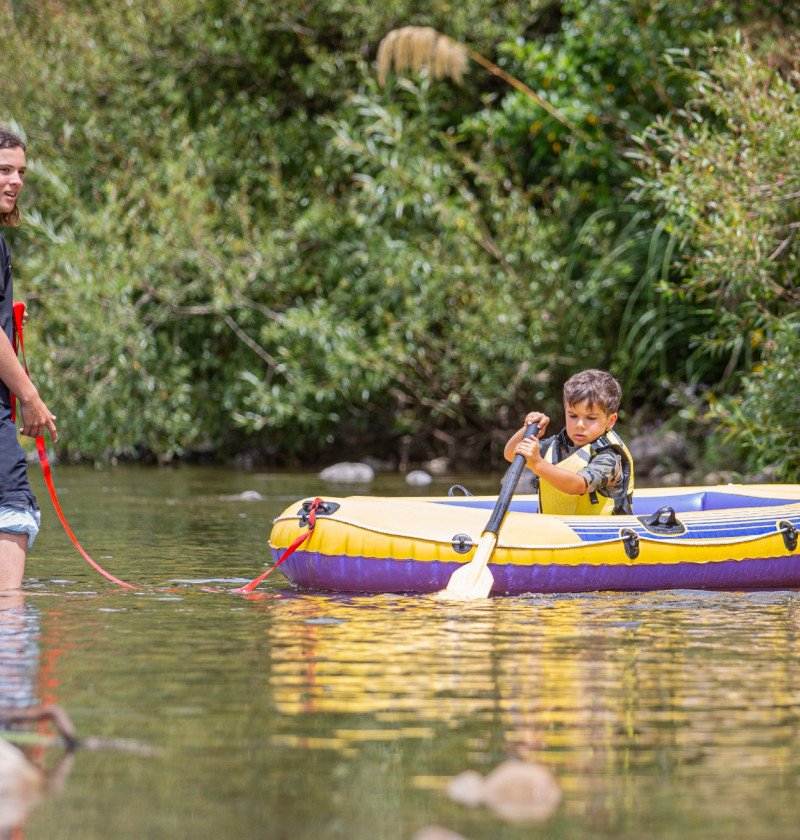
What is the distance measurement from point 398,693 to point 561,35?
11115 mm

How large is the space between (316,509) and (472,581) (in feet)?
2.35

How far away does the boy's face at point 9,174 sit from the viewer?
179 inches

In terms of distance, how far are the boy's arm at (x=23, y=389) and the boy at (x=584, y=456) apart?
1.87m

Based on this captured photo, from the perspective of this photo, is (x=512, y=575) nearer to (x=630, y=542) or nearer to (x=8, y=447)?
(x=630, y=542)

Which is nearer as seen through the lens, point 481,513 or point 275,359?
point 481,513

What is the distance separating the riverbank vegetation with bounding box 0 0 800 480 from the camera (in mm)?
12938

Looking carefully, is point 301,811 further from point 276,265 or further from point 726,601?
point 276,265

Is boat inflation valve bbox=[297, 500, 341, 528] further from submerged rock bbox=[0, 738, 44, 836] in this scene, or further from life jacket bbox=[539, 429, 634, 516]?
submerged rock bbox=[0, 738, 44, 836]

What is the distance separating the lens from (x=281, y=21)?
1442 cm

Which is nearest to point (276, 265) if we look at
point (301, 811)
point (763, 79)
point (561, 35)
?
point (561, 35)

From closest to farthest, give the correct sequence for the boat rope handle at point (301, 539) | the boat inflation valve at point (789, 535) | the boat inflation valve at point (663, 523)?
the boat rope handle at point (301, 539) → the boat inflation valve at point (663, 523) → the boat inflation valve at point (789, 535)

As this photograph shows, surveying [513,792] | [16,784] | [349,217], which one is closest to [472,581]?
[513,792]

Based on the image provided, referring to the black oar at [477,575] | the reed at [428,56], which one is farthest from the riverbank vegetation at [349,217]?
the black oar at [477,575]

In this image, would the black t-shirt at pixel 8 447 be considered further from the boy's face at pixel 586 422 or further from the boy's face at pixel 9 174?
the boy's face at pixel 586 422
